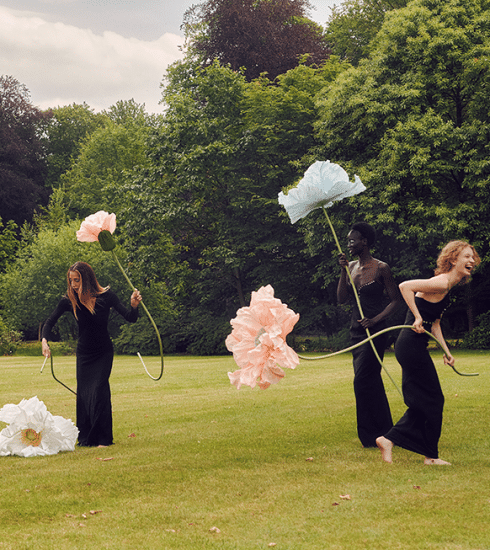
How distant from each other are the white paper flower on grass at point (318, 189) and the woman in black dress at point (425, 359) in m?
1.13

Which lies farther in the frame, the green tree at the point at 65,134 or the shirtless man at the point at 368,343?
the green tree at the point at 65,134

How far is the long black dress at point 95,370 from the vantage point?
8516mm

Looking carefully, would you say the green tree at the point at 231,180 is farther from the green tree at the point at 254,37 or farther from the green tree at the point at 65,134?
the green tree at the point at 65,134

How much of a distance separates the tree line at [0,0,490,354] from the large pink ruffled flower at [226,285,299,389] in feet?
68.3

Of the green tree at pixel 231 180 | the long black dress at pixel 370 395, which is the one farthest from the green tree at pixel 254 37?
the long black dress at pixel 370 395

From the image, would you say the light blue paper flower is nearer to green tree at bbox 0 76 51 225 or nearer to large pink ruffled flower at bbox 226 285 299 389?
large pink ruffled flower at bbox 226 285 299 389

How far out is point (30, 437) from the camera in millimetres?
8141

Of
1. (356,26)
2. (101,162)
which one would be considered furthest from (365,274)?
(101,162)

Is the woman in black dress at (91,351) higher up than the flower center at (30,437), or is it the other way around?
the woman in black dress at (91,351)

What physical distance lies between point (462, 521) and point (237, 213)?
29110 millimetres

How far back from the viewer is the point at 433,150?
24969 mm

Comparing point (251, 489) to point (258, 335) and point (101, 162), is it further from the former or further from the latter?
point (101, 162)

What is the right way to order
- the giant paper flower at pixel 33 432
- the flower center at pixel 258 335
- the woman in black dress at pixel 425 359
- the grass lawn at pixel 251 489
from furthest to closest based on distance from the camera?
1. the giant paper flower at pixel 33 432
2. the woman in black dress at pixel 425 359
3. the grass lawn at pixel 251 489
4. the flower center at pixel 258 335

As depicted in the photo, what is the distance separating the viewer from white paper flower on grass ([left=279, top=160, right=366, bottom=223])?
6766 mm
